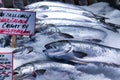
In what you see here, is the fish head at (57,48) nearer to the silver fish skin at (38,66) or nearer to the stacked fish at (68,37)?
the stacked fish at (68,37)

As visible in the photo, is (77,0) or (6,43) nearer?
(6,43)

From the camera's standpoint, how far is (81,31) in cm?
366

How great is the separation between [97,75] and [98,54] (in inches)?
10.7

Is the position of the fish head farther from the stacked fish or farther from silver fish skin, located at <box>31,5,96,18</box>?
silver fish skin, located at <box>31,5,96,18</box>

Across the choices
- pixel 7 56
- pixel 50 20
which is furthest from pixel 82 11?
pixel 7 56

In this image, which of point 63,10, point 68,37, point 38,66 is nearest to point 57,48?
point 38,66

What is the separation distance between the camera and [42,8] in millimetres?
4645

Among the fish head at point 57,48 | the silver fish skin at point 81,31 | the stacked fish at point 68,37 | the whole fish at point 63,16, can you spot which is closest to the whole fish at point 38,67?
the stacked fish at point 68,37

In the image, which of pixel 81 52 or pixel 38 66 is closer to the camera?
pixel 38 66

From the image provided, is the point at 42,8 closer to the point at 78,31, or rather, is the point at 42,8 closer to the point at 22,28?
the point at 78,31

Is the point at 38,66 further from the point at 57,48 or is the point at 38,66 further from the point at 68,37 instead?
the point at 68,37

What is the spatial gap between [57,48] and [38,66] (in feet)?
0.99

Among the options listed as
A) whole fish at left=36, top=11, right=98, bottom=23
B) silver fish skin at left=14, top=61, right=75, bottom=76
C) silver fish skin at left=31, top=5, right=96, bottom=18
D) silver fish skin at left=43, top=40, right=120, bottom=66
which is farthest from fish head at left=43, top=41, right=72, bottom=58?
silver fish skin at left=31, top=5, right=96, bottom=18

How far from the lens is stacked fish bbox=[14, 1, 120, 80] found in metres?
2.72
